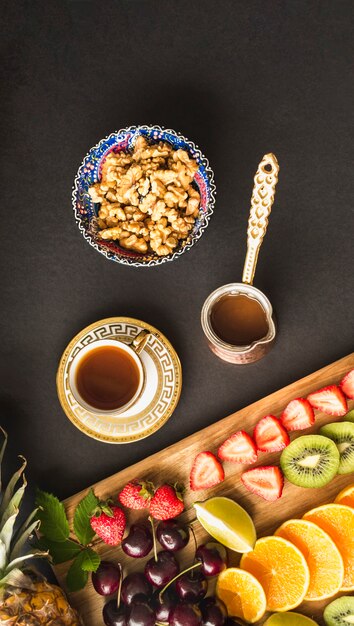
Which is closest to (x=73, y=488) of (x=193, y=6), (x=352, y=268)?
(x=352, y=268)

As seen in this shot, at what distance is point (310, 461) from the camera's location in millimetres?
1780

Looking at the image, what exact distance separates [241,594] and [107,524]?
38 centimetres

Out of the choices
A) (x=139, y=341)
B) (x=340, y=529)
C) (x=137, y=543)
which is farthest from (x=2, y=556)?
(x=340, y=529)

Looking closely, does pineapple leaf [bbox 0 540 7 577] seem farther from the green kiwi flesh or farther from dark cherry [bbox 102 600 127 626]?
the green kiwi flesh

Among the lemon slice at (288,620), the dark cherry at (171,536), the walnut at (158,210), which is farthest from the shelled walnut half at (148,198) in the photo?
the lemon slice at (288,620)

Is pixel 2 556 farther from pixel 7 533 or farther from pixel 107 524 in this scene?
pixel 107 524

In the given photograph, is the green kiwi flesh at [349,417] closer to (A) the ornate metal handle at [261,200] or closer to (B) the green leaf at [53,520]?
(A) the ornate metal handle at [261,200]

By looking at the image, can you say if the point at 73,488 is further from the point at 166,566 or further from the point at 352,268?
the point at 352,268

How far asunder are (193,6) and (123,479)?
1.37 metres

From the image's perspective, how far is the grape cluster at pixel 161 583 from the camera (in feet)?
5.52

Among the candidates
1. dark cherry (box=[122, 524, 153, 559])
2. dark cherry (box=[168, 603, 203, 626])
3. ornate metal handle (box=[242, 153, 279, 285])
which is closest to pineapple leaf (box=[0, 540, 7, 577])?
dark cherry (box=[122, 524, 153, 559])

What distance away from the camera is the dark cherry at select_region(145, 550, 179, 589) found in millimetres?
1720

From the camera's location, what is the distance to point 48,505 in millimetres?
1774

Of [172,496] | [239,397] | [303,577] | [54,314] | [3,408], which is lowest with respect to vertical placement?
[303,577]
